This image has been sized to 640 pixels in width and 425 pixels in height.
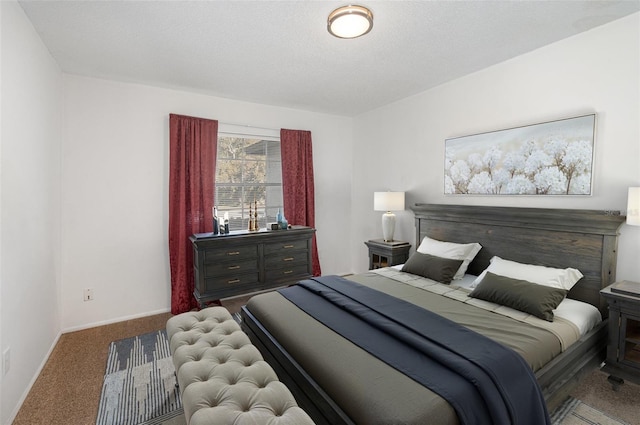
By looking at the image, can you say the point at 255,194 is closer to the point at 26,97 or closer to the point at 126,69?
the point at 126,69

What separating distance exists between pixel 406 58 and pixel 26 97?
116 inches

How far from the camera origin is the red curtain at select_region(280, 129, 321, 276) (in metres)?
4.34

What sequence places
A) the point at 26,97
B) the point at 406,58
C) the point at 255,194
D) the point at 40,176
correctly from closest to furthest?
the point at 26,97 < the point at 40,176 < the point at 406,58 < the point at 255,194

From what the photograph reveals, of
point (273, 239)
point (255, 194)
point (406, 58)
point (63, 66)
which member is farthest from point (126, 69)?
point (406, 58)

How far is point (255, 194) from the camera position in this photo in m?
4.29

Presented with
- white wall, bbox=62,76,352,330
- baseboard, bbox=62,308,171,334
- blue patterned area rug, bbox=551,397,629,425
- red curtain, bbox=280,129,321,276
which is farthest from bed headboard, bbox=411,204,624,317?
baseboard, bbox=62,308,171,334

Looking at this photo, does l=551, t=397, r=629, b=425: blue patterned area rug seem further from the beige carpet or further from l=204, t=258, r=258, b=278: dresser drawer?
l=204, t=258, r=258, b=278: dresser drawer

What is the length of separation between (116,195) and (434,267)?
3367 mm

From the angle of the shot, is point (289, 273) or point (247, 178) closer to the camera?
point (289, 273)

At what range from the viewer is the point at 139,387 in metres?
2.23

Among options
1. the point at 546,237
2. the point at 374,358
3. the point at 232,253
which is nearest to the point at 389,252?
the point at 546,237

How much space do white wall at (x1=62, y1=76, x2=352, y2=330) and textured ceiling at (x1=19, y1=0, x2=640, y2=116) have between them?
0.26 meters

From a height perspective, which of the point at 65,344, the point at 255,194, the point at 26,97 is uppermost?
the point at 26,97

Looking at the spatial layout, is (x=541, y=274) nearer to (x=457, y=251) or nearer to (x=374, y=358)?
(x=457, y=251)
